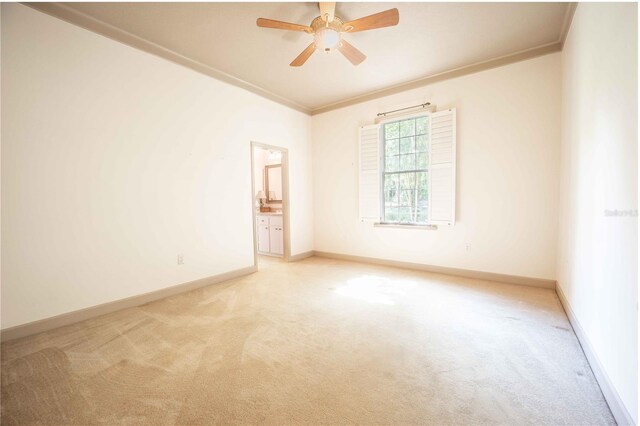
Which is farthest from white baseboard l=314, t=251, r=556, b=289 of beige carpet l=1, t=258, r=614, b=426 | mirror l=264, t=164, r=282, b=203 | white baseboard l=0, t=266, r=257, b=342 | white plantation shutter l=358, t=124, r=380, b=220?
white baseboard l=0, t=266, r=257, b=342

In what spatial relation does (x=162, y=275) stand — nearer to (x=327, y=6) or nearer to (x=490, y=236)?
(x=327, y=6)

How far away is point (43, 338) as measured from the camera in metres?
2.25

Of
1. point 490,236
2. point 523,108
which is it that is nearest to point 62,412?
point 490,236

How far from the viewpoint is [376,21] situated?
2.34m

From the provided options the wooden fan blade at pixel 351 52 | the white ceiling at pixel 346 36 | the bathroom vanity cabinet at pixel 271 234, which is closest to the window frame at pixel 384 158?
the white ceiling at pixel 346 36

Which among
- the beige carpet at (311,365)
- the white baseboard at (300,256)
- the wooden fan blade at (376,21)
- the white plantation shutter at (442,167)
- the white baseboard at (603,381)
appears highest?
the wooden fan blade at (376,21)

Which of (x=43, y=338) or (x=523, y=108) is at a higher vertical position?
(x=523, y=108)

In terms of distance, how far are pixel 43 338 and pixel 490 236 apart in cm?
489

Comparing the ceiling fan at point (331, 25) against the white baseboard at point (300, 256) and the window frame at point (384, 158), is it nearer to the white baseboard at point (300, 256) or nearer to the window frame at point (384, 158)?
the window frame at point (384, 158)

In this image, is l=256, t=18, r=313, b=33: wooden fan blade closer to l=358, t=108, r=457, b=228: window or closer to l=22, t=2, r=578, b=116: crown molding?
l=22, t=2, r=578, b=116: crown molding

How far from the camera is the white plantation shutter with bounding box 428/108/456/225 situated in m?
3.84

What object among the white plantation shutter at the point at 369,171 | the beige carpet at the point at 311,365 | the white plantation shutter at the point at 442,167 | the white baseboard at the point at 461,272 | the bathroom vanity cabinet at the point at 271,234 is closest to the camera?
the beige carpet at the point at 311,365

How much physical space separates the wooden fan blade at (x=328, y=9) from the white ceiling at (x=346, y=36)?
19cm

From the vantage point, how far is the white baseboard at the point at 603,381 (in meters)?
1.30
